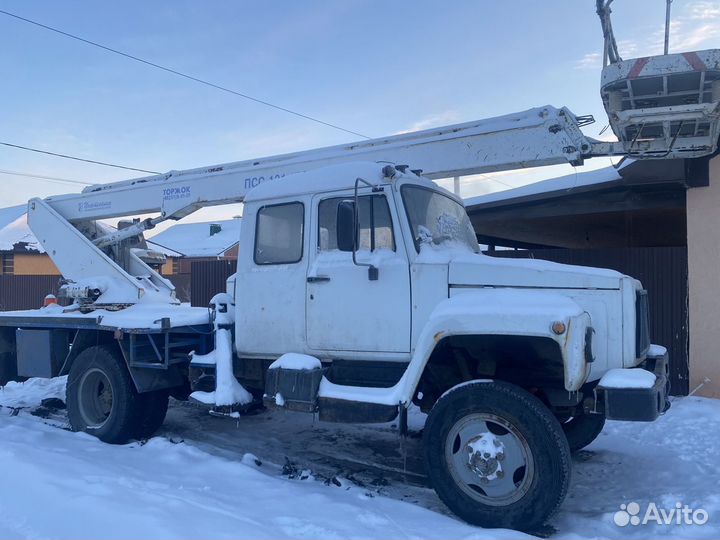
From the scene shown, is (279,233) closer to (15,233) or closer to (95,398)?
(95,398)

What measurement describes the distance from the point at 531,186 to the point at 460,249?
242 inches

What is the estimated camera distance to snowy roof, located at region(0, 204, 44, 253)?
24984 millimetres

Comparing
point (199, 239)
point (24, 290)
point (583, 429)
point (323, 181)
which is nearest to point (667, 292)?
point (583, 429)

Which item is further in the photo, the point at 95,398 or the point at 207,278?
the point at 207,278

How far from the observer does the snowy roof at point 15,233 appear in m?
25.0

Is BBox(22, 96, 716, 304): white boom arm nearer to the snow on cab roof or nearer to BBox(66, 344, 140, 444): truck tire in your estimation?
the snow on cab roof

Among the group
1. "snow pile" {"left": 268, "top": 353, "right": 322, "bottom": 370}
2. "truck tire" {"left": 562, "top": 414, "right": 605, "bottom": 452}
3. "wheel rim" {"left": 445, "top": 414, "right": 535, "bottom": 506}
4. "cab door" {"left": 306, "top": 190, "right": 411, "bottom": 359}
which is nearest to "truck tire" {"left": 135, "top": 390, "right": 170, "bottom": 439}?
"snow pile" {"left": 268, "top": 353, "right": 322, "bottom": 370}

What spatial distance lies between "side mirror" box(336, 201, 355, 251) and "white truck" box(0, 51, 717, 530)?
0.04 ft

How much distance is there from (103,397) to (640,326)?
5.55 meters

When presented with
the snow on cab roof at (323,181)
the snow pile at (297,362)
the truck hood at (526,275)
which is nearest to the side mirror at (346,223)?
the snow on cab roof at (323,181)

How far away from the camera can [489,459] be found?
411 cm

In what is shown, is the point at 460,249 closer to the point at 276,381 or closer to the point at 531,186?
the point at 276,381

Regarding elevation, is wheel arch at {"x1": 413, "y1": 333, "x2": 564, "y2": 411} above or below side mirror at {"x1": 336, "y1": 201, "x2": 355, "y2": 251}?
below

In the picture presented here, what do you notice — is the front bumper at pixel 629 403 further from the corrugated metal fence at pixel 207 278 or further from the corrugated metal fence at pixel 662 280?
the corrugated metal fence at pixel 207 278
